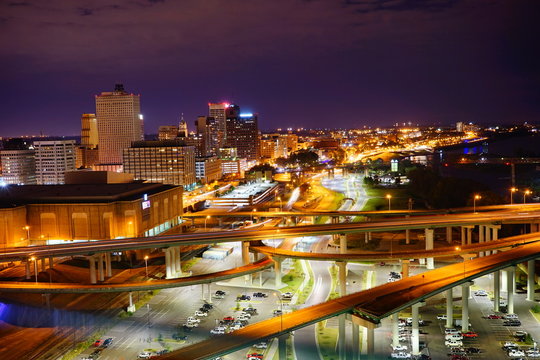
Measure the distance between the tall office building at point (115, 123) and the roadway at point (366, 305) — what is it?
99055mm

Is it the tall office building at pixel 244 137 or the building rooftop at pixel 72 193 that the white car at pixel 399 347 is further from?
the tall office building at pixel 244 137

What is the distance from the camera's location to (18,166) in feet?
294

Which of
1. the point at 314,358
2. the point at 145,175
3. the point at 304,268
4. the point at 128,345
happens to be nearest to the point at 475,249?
the point at 304,268

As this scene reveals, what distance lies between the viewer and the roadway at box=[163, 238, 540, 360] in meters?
14.4

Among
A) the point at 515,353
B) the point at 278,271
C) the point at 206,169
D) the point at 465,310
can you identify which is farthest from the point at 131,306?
the point at 206,169

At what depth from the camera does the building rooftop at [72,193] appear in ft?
109

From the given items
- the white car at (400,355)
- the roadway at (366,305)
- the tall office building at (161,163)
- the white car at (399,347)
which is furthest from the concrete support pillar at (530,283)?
the tall office building at (161,163)

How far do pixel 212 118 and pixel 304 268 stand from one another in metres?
117

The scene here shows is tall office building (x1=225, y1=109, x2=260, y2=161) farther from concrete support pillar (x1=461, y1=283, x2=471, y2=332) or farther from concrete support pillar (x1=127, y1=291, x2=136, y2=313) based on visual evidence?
concrete support pillar (x1=461, y1=283, x2=471, y2=332)

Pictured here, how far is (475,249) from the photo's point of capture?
25.9 meters

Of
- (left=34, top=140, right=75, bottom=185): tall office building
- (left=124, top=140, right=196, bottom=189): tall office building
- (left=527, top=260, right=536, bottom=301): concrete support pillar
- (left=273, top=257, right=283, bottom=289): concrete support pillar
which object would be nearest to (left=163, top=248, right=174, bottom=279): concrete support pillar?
(left=273, top=257, right=283, bottom=289): concrete support pillar

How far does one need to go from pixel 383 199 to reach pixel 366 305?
40.9 metres

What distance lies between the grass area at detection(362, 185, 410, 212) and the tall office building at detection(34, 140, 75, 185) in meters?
53.9

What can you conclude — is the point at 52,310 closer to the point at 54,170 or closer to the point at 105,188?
the point at 105,188
